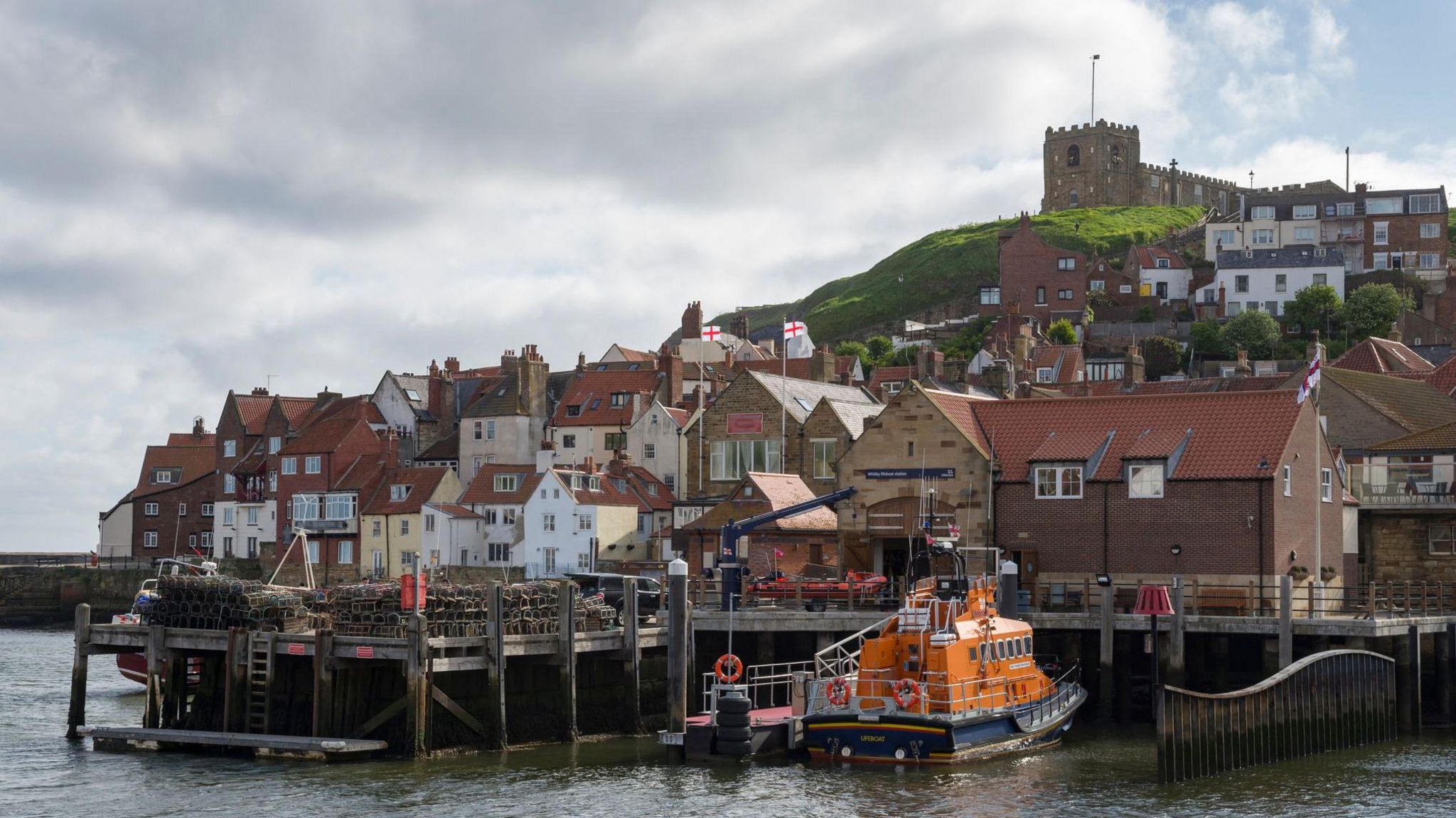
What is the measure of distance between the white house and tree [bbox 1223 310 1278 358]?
776 centimetres

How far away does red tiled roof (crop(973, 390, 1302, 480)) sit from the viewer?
4691 centimetres

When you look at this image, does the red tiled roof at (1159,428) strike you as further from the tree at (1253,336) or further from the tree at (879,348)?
the tree at (879,348)

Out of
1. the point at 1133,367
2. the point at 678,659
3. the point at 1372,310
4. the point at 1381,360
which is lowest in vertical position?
the point at 678,659

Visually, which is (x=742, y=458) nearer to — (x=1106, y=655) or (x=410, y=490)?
(x=410, y=490)

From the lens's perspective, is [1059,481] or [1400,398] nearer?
[1059,481]

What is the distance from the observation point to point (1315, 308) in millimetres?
112000

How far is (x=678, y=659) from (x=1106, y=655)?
1087 cm

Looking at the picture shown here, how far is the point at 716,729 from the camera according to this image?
3525cm

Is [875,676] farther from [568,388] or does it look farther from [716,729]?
[568,388]

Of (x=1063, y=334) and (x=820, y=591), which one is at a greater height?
(x=1063, y=334)

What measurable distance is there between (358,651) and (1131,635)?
64.3ft

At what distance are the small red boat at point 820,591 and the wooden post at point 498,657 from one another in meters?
10.4

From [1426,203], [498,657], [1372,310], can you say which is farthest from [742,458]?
[1426,203]

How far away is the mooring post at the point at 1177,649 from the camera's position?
39.7 meters
